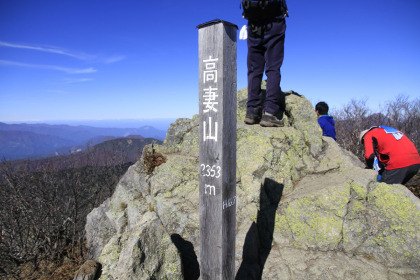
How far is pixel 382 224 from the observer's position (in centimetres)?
447

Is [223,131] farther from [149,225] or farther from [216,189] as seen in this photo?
[149,225]

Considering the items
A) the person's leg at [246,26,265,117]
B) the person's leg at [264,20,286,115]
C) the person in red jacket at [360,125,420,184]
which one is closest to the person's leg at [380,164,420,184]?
the person in red jacket at [360,125,420,184]

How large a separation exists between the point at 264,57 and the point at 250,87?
876 mm

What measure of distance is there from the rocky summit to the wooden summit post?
1.28 m

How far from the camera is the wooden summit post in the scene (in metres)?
3.00

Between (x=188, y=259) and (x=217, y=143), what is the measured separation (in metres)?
2.97

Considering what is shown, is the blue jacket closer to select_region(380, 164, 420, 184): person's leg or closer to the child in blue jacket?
the child in blue jacket

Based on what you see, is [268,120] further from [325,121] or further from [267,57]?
[325,121]

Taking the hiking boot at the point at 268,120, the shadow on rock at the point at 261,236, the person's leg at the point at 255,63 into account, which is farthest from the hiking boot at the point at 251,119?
the shadow on rock at the point at 261,236

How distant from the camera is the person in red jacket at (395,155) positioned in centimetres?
563

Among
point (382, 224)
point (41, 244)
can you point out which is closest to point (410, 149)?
point (382, 224)

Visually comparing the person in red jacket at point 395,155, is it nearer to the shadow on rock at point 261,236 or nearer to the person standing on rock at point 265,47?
the person standing on rock at point 265,47

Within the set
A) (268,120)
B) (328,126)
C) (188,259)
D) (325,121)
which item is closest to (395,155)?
(328,126)

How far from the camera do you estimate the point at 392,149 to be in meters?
5.75
